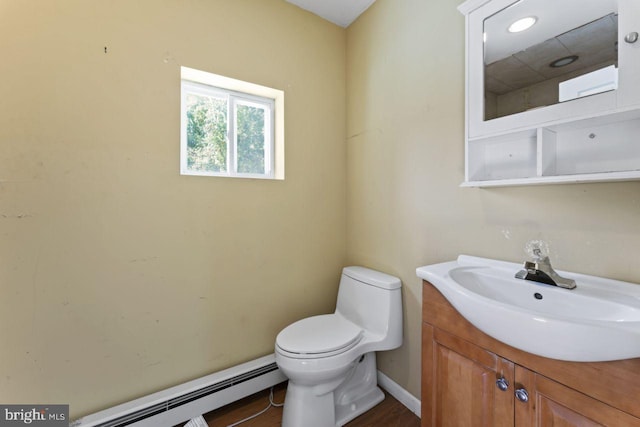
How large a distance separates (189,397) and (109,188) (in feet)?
3.48

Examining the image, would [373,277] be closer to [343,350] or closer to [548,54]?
[343,350]

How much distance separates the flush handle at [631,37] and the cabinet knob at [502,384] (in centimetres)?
100

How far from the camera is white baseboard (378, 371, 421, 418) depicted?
1.40 m

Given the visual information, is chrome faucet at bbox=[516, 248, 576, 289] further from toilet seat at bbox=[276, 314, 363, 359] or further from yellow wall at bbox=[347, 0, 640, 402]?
toilet seat at bbox=[276, 314, 363, 359]

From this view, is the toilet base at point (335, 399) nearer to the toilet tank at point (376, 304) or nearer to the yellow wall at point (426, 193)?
the yellow wall at point (426, 193)

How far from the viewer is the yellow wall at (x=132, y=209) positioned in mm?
1065

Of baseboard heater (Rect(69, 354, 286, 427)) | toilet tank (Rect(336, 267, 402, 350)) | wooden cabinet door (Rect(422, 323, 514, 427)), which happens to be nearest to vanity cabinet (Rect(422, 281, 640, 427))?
wooden cabinet door (Rect(422, 323, 514, 427))

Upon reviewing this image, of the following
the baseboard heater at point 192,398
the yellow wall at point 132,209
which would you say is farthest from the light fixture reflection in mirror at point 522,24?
the baseboard heater at point 192,398

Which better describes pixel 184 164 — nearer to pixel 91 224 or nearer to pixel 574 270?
pixel 91 224

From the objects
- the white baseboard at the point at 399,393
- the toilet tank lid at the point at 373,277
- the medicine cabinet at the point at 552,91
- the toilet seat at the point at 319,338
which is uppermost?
the medicine cabinet at the point at 552,91

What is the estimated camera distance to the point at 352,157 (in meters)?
1.84

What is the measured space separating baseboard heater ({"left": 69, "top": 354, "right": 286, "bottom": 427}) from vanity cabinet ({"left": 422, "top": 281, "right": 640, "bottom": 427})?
897 mm

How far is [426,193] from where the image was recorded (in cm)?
135

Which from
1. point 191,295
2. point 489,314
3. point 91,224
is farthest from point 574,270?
point 91,224
